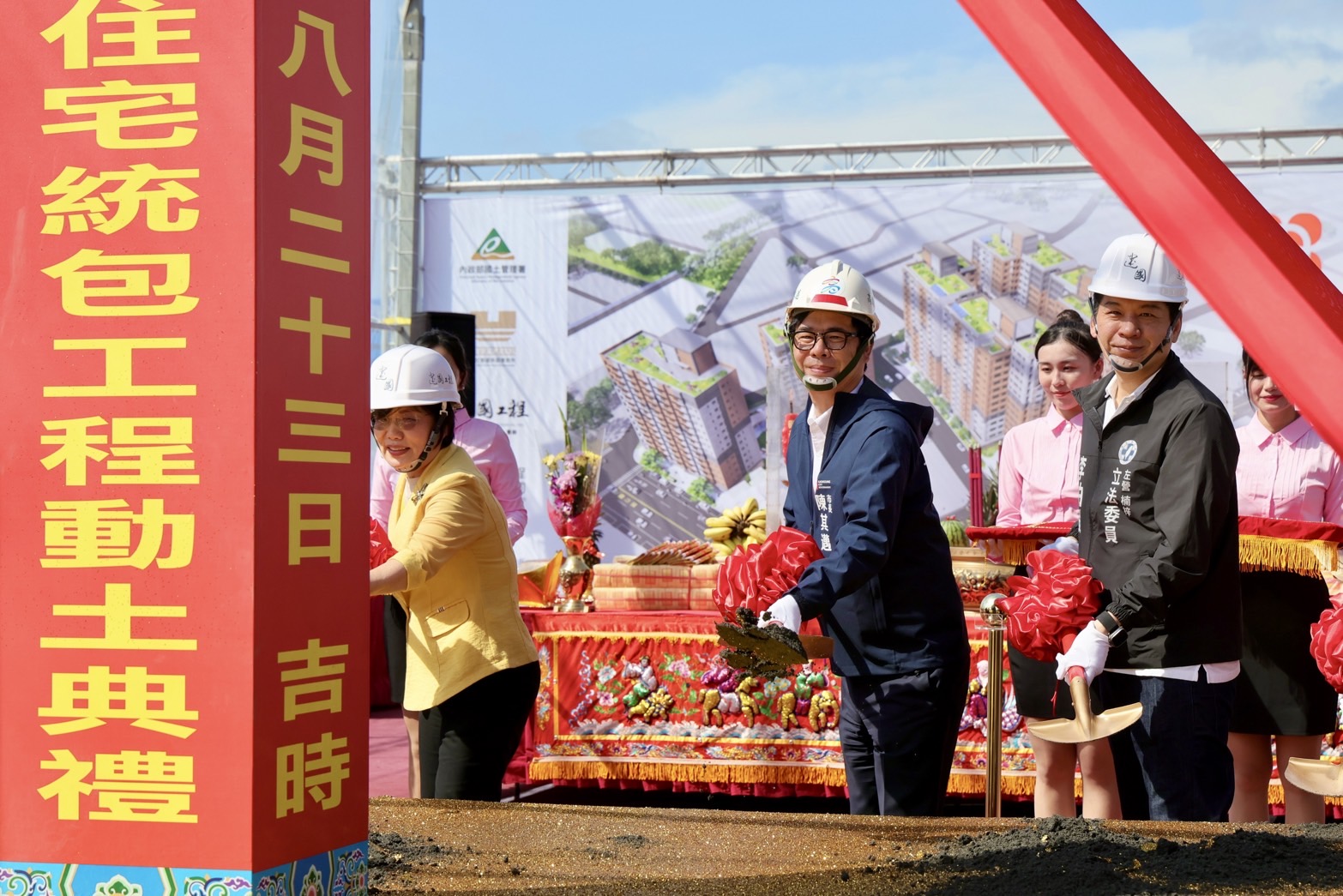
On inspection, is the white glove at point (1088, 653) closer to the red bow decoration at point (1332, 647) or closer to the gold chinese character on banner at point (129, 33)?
the red bow decoration at point (1332, 647)

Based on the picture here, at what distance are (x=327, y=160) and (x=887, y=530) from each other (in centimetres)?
118

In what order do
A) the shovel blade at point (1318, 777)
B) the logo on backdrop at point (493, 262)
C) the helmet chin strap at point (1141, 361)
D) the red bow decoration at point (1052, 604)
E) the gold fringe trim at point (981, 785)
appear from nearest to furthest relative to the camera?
1. the shovel blade at point (1318, 777)
2. the red bow decoration at point (1052, 604)
3. the helmet chin strap at point (1141, 361)
4. the gold fringe trim at point (981, 785)
5. the logo on backdrop at point (493, 262)

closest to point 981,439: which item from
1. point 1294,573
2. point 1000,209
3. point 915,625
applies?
point 1000,209

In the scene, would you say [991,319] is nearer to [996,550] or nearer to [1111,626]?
[996,550]

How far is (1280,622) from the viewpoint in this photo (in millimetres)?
3242

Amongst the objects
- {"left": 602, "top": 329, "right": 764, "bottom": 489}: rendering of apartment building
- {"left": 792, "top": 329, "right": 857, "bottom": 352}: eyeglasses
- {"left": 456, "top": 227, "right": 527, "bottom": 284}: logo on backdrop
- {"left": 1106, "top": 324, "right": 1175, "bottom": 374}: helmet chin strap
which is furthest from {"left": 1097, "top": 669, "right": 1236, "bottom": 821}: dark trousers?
{"left": 456, "top": 227, "right": 527, "bottom": 284}: logo on backdrop

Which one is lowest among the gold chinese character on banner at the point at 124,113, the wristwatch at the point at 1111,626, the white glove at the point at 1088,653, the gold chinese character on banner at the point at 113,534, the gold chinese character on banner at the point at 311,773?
the gold chinese character on banner at the point at 311,773

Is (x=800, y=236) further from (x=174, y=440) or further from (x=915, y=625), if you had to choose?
(x=174, y=440)

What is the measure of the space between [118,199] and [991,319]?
6.91 meters

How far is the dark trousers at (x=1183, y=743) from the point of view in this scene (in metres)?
2.31

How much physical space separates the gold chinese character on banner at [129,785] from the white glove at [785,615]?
0.97 meters

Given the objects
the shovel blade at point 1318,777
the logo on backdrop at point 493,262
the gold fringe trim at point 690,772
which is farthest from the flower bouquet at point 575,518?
the logo on backdrop at point 493,262

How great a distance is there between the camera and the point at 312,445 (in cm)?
162

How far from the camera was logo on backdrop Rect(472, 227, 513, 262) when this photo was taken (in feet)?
29.0
